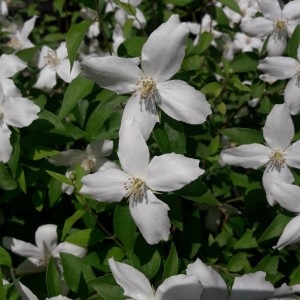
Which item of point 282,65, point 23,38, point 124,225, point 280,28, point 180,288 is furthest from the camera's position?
point 23,38

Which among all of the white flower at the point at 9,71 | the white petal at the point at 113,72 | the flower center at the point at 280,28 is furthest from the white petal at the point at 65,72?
the flower center at the point at 280,28

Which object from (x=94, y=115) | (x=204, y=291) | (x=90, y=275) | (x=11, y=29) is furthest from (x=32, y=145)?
(x=11, y=29)

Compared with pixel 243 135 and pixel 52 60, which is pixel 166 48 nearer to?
pixel 243 135

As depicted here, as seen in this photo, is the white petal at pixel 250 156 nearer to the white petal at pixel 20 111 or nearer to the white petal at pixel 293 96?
the white petal at pixel 293 96

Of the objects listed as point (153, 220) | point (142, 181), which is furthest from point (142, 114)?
point (153, 220)

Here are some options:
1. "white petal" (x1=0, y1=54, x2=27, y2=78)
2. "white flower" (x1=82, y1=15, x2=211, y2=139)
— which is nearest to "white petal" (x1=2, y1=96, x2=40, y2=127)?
"white petal" (x1=0, y1=54, x2=27, y2=78)

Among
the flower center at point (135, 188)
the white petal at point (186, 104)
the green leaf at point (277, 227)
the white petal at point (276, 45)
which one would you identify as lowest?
the green leaf at point (277, 227)
